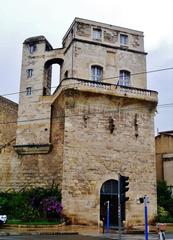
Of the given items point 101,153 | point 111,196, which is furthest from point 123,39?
point 111,196

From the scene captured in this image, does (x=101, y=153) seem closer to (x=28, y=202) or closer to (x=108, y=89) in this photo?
(x=108, y=89)

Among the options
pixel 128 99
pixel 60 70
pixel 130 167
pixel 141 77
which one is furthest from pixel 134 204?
pixel 60 70

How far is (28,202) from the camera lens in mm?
23328

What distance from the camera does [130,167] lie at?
82.1 ft

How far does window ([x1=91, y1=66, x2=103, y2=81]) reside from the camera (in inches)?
1083

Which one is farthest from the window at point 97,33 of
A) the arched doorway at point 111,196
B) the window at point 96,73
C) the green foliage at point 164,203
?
the green foliage at point 164,203

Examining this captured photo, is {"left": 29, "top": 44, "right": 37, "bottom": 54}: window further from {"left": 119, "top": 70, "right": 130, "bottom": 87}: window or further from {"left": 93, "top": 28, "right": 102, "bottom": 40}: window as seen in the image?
{"left": 119, "top": 70, "right": 130, "bottom": 87}: window

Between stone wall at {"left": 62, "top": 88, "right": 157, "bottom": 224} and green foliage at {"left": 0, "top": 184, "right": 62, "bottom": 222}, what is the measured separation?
119cm

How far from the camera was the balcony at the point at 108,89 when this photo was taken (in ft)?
82.2

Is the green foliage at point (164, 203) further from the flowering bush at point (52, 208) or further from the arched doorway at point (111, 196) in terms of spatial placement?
the flowering bush at point (52, 208)

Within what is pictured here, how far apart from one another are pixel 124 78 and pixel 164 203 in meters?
10.1

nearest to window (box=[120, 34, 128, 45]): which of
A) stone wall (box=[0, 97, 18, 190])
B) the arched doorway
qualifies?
stone wall (box=[0, 97, 18, 190])

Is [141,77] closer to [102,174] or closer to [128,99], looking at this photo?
[128,99]

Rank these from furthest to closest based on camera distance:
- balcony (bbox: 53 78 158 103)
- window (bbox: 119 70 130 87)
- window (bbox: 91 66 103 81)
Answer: window (bbox: 119 70 130 87)
window (bbox: 91 66 103 81)
balcony (bbox: 53 78 158 103)
